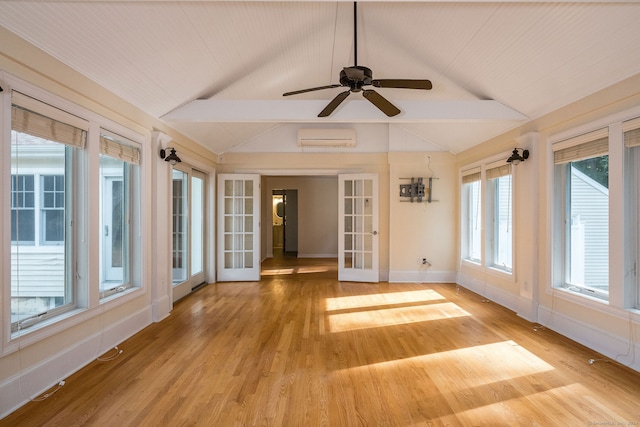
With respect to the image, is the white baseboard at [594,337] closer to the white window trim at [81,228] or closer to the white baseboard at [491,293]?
the white baseboard at [491,293]

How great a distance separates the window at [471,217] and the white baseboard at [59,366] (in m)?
5.05

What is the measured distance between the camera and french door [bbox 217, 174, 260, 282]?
21.6ft

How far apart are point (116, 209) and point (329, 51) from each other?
2.91 metres

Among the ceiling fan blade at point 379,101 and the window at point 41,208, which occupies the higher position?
the ceiling fan blade at point 379,101

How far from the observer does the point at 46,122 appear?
8.43 feet

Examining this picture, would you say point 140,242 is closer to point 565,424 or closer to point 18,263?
point 18,263

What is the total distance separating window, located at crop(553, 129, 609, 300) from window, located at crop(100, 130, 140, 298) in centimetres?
453

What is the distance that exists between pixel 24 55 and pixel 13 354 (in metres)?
1.94

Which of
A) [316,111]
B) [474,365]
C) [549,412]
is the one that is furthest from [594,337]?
[316,111]

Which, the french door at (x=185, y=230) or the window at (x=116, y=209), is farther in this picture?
the french door at (x=185, y=230)

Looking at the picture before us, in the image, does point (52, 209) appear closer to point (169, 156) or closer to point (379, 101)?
point (169, 156)

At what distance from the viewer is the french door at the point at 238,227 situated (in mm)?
6582

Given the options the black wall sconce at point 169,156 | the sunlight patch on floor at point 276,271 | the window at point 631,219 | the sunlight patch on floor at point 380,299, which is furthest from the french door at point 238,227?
the window at point 631,219

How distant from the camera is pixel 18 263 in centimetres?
254
